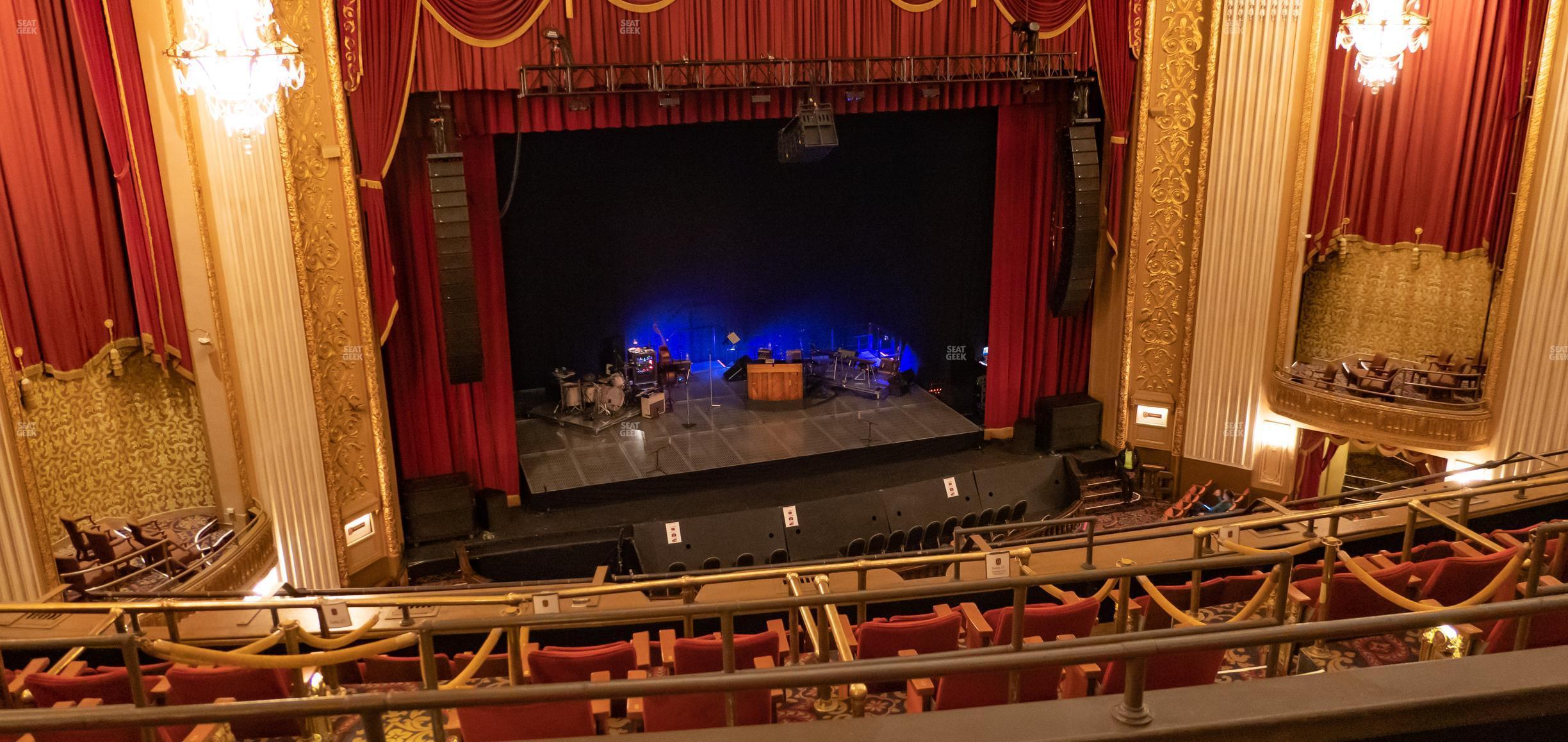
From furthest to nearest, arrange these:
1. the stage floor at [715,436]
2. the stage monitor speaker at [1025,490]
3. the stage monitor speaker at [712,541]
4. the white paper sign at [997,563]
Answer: the stage monitor speaker at [1025,490] → the stage floor at [715,436] → the stage monitor speaker at [712,541] → the white paper sign at [997,563]

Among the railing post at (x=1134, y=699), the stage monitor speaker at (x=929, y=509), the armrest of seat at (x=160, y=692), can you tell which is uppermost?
the railing post at (x=1134, y=699)

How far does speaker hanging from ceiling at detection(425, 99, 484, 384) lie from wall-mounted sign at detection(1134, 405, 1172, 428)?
24.4 ft

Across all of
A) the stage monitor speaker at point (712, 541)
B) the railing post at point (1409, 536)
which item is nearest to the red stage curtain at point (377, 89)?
the stage monitor speaker at point (712, 541)

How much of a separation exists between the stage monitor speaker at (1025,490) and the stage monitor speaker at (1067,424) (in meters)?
0.30

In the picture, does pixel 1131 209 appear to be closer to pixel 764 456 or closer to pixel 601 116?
pixel 764 456

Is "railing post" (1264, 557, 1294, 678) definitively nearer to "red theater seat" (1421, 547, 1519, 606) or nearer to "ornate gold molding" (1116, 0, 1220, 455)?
"red theater seat" (1421, 547, 1519, 606)

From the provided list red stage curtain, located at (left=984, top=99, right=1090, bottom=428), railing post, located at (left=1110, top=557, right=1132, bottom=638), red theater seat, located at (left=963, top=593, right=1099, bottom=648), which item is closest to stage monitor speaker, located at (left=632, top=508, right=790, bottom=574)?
red stage curtain, located at (left=984, top=99, right=1090, bottom=428)

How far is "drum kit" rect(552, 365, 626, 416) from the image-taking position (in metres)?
12.9

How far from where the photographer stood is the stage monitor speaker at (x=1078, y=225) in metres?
11.4

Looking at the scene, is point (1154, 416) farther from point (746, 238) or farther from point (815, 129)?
point (746, 238)

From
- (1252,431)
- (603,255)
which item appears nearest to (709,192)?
(603,255)

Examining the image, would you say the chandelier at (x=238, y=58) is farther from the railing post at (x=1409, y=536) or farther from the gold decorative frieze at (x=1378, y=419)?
the gold decorative frieze at (x=1378, y=419)

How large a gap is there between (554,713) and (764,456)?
26.8 feet

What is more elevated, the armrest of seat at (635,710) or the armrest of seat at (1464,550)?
the armrest of seat at (635,710)
